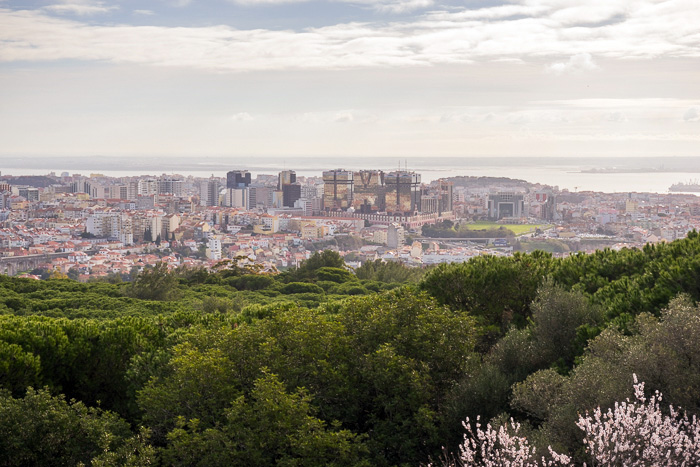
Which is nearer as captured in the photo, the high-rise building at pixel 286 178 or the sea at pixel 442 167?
the sea at pixel 442 167

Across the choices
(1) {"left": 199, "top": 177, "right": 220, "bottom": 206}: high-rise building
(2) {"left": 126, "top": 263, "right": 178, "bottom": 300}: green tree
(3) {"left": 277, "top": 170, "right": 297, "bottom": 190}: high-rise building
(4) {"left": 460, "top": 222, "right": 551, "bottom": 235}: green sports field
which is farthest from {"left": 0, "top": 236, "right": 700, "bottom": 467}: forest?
(1) {"left": 199, "top": 177, "right": 220, "bottom": 206}: high-rise building

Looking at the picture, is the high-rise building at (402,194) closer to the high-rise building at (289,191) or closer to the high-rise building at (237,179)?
the high-rise building at (289,191)

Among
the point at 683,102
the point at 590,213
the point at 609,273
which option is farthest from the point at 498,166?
Answer: the point at 609,273

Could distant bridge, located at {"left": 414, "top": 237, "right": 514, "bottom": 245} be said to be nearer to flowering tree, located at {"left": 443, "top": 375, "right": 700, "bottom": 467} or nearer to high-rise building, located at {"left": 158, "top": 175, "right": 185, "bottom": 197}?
high-rise building, located at {"left": 158, "top": 175, "right": 185, "bottom": 197}

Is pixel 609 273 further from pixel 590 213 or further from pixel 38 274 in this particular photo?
pixel 590 213

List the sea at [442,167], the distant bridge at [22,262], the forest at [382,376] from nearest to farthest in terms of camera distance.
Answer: the forest at [382,376]
the distant bridge at [22,262]
the sea at [442,167]

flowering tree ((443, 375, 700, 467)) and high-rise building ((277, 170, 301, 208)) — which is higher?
flowering tree ((443, 375, 700, 467))

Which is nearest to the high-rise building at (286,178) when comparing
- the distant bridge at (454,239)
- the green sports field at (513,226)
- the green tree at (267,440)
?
the green sports field at (513,226)
